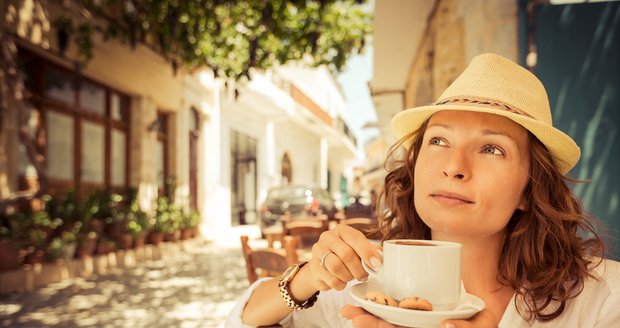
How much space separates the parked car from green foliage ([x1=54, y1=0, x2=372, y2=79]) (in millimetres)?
3402

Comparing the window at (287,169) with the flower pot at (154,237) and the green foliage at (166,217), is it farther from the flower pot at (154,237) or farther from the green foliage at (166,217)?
the flower pot at (154,237)

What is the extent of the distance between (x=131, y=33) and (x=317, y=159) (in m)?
19.8

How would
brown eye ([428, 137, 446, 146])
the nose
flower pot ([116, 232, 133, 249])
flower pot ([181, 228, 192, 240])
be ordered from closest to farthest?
the nose → brown eye ([428, 137, 446, 146]) → flower pot ([116, 232, 133, 249]) → flower pot ([181, 228, 192, 240])

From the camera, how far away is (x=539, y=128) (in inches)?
44.7

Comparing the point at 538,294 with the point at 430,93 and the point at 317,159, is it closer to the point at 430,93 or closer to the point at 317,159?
the point at 430,93

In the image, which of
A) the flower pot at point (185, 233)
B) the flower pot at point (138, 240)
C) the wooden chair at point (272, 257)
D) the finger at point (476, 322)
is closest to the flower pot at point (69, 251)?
the flower pot at point (138, 240)

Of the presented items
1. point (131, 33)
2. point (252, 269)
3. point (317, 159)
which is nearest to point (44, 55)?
point (131, 33)

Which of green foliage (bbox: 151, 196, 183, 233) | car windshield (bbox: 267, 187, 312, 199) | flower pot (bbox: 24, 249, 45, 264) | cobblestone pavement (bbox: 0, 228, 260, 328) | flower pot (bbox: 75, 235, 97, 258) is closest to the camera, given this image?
cobblestone pavement (bbox: 0, 228, 260, 328)

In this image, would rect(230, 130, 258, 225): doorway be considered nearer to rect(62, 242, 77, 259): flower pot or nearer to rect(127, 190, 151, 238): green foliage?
rect(127, 190, 151, 238): green foliage

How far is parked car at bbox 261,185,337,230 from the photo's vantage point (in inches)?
416

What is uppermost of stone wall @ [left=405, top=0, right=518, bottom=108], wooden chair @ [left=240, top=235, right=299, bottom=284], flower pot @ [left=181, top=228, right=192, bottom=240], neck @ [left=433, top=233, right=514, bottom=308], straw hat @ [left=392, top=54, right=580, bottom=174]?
stone wall @ [left=405, top=0, right=518, bottom=108]

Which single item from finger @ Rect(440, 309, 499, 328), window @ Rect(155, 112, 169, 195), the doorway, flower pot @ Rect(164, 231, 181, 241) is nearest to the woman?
finger @ Rect(440, 309, 499, 328)

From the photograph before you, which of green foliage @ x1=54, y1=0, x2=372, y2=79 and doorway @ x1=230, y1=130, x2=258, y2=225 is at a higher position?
green foliage @ x1=54, y1=0, x2=372, y2=79

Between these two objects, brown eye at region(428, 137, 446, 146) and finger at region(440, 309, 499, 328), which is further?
brown eye at region(428, 137, 446, 146)
